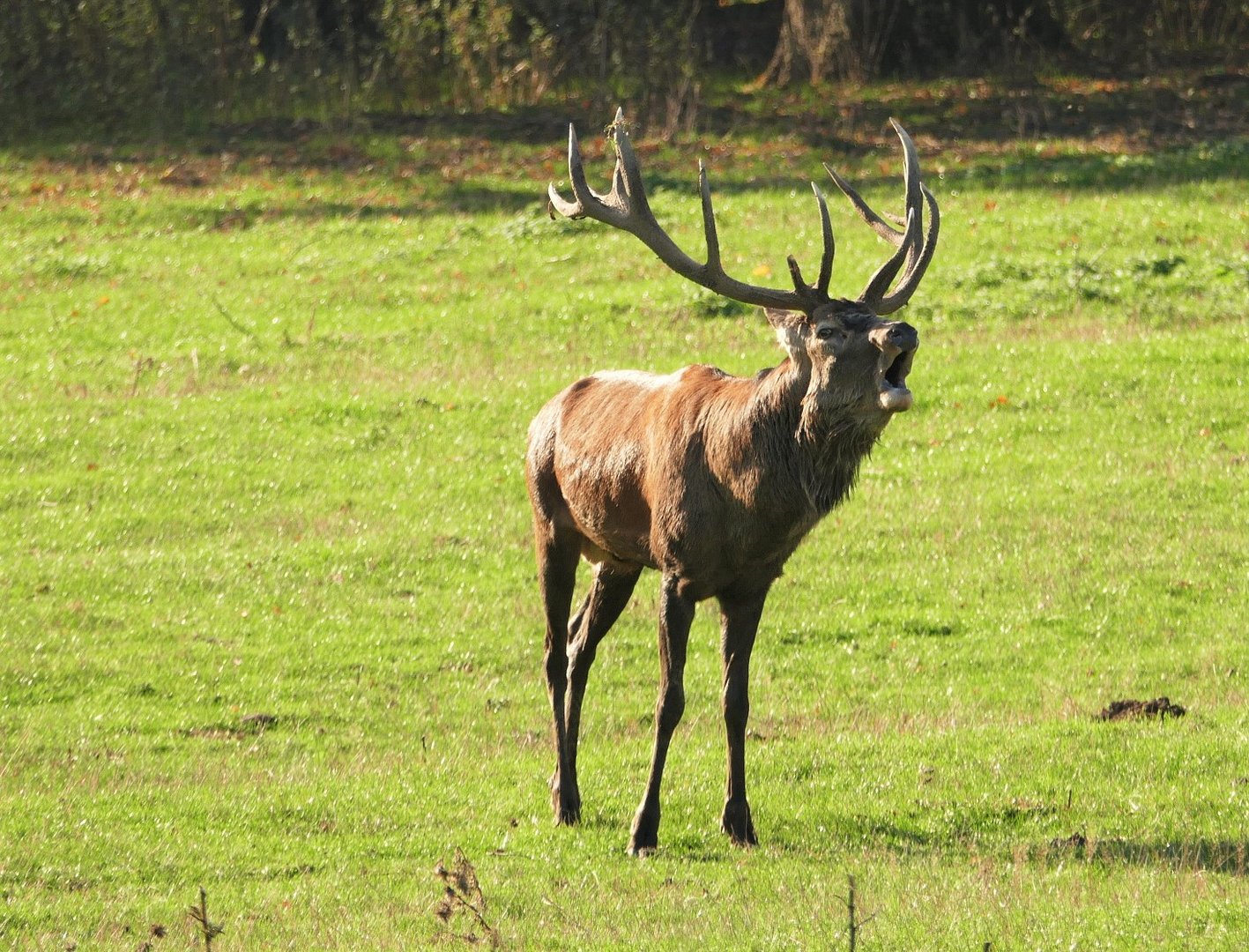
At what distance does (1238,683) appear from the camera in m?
10.9

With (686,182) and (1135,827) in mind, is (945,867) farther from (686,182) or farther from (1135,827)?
(686,182)

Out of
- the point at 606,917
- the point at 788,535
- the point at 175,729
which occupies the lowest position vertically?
the point at 175,729

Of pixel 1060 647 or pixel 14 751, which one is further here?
pixel 1060 647

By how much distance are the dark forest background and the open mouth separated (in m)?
23.4

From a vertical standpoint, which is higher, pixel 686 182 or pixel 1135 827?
pixel 686 182

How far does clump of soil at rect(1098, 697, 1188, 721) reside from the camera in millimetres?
10227

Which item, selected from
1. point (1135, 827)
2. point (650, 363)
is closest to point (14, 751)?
point (1135, 827)

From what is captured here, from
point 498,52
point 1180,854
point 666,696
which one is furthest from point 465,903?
point 498,52

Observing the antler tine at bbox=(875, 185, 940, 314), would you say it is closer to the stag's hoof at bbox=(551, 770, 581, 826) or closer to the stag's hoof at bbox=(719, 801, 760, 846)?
the stag's hoof at bbox=(719, 801, 760, 846)

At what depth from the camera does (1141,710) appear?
10.3 metres

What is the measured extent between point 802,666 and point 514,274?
38.5 ft

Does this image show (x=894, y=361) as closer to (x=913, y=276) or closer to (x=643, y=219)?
(x=913, y=276)

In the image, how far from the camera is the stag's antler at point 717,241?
819 centimetres

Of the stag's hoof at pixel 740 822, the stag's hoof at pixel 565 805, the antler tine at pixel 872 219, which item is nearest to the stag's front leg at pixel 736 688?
the stag's hoof at pixel 740 822
